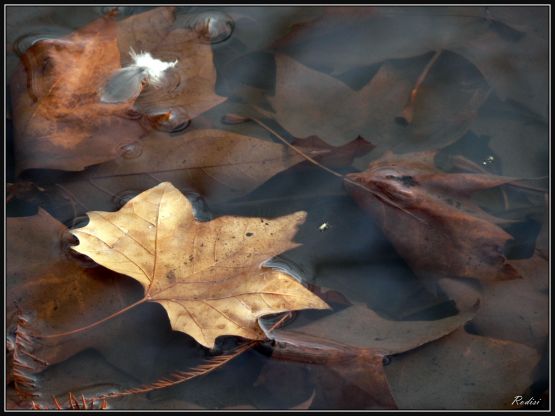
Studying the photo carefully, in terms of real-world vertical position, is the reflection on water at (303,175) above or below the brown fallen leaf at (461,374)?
above

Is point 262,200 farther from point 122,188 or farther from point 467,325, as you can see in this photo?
point 467,325

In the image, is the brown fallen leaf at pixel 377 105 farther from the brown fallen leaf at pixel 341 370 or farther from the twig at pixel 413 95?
the brown fallen leaf at pixel 341 370

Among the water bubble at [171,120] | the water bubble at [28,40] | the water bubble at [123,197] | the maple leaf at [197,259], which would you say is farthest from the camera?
the water bubble at [28,40]

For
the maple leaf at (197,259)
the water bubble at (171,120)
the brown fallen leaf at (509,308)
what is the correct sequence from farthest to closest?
the water bubble at (171,120)
the brown fallen leaf at (509,308)
the maple leaf at (197,259)

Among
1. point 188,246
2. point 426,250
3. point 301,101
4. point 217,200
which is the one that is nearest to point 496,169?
point 426,250

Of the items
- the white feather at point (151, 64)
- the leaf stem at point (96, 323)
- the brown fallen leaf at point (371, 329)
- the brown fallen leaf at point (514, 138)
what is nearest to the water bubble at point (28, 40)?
the white feather at point (151, 64)

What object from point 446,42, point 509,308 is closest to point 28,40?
point 446,42

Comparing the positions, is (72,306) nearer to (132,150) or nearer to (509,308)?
(132,150)
